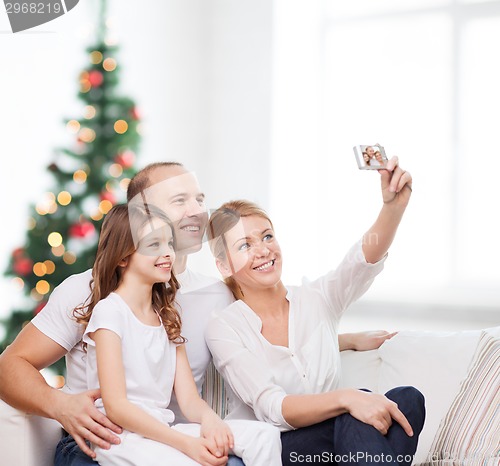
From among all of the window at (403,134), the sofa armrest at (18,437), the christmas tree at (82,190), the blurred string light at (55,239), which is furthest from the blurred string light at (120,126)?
the sofa armrest at (18,437)

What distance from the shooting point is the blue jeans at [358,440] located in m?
1.44

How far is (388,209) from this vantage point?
177 cm

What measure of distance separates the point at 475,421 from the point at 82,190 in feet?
7.19

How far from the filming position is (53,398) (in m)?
1.59

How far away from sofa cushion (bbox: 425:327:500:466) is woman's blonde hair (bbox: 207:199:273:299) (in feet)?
2.07

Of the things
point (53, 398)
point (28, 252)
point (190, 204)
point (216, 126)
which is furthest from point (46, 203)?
point (53, 398)

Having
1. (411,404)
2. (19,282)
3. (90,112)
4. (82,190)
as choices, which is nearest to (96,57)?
(90,112)

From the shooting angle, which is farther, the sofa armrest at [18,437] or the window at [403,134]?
the window at [403,134]

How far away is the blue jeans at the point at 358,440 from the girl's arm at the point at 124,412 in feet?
0.86

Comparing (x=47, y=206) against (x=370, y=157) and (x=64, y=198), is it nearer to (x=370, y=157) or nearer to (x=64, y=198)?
(x=64, y=198)

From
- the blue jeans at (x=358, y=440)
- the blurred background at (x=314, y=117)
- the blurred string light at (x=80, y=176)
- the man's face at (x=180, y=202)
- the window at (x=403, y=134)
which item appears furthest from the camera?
the window at (x=403, y=134)

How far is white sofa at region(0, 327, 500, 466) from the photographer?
164 centimetres

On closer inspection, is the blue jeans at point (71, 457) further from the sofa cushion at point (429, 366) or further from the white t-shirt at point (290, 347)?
the sofa cushion at point (429, 366)

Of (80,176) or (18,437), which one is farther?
(80,176)
